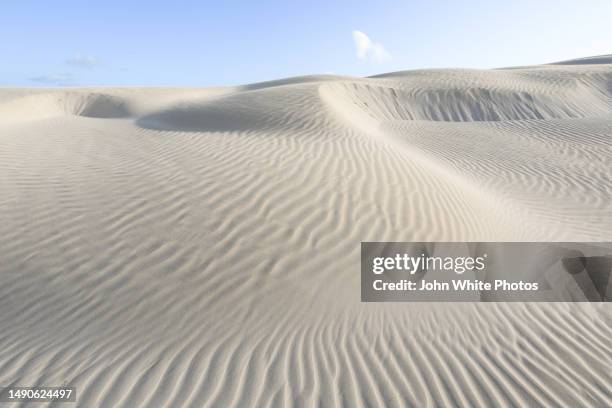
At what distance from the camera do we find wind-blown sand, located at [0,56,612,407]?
2.91 m

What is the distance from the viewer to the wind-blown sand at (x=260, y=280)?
291 cm

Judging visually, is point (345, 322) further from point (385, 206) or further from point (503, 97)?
point (503, 97)

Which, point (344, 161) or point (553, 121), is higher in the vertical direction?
point (553, 121)

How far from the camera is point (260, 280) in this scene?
3.94m

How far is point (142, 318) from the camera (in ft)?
11.6

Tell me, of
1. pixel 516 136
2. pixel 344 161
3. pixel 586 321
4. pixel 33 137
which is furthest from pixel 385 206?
pixel 516 136

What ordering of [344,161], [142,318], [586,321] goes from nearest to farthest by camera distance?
[142,318], [586,321], [344,161]

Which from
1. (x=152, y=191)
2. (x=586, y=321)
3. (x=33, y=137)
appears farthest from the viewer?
(x=33, y=137)

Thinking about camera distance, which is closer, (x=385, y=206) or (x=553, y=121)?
(x=385, y=206)

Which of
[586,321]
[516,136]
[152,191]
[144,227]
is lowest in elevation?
[586,321]

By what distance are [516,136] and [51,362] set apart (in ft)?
40.9

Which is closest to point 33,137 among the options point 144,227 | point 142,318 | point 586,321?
point 144,227

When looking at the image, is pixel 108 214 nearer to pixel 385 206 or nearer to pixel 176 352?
pixel 176 352

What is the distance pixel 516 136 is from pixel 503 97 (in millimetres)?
7191
